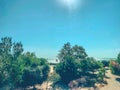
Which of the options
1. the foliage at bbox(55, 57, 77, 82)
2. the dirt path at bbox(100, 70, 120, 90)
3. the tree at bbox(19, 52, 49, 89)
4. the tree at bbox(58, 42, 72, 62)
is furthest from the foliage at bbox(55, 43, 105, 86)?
the tree at bbox(58, 42, 72, 62)

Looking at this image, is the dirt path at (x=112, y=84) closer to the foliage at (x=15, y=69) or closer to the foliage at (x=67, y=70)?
the foliage at (x=67, y=70)

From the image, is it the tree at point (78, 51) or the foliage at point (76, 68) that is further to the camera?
the tree at point (78, 51)

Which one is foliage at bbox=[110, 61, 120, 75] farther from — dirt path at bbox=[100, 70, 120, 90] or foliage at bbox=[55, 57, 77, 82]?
foliage at bbox=[55, 57, 77, 82]

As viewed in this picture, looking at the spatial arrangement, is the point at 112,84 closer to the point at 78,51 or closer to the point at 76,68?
the point at 76,68

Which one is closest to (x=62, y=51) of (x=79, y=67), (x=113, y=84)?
(x=79, y=67)

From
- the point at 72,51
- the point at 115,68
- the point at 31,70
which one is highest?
the point at 72,51

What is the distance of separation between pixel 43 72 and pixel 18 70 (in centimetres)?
2410

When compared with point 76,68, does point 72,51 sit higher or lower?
higher

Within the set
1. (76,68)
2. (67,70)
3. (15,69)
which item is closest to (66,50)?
(76,68)

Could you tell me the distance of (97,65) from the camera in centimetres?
10731

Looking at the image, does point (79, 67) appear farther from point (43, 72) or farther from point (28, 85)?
point (28, 85)

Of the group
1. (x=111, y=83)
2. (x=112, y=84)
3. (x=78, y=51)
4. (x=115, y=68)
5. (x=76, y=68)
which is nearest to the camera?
(x=112, y=84)

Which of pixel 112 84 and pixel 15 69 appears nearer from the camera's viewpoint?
pixel 15 69

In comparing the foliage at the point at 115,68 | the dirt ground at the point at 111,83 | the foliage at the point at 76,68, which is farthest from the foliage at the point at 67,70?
the foliage at the point at 115,68
